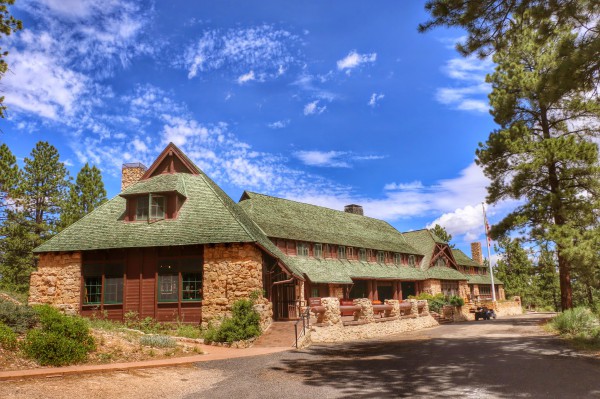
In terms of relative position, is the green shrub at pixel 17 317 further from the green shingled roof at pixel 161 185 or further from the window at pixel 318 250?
the window at pixel 318 250

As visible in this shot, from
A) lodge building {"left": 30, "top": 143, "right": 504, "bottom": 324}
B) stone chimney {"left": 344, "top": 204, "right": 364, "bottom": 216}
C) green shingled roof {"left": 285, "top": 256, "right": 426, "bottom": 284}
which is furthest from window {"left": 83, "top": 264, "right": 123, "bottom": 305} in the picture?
stone chimney {"left": 344, "top": 204, "right": 364, "bottom": 216}

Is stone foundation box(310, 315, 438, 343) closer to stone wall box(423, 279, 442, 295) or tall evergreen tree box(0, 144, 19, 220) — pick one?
stone wall box(423, 279, 442, 295)

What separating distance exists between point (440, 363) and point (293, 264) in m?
15.8

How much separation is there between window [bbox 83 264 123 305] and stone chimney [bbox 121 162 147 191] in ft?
22.2

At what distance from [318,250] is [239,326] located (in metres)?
15.6

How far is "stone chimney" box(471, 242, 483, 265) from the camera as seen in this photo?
184 feet

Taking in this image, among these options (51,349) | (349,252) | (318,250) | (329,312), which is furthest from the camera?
(349,252)

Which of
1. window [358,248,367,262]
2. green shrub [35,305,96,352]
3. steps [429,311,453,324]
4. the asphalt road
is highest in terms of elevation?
window [358,248,367,262]

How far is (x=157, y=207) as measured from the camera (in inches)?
874

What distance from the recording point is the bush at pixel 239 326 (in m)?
16.8

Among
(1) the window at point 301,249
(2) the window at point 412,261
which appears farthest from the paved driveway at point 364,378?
(2) the window at point 412,261

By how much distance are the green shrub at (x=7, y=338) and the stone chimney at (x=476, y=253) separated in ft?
177

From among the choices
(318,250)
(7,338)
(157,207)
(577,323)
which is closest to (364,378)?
(7,338)

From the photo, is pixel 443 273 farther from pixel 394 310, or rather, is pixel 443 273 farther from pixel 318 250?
pixel 394 310
